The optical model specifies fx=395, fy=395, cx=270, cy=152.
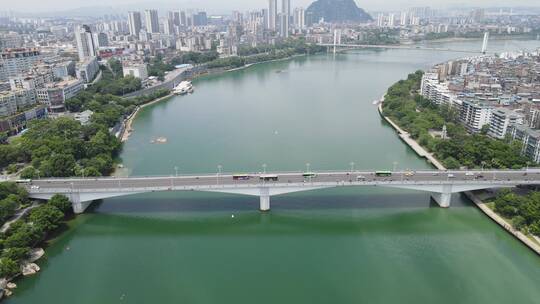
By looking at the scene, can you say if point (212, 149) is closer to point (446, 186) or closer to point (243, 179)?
point (243, 179)

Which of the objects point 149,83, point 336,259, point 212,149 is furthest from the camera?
point 149,83

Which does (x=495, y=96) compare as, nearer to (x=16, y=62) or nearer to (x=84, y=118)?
(x=84, y=118)

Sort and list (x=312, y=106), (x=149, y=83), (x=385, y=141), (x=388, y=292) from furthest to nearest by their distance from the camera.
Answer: (x=149, y=83)
(x=312, y=106)
(x=385, y=141)
(x=388, y=292)

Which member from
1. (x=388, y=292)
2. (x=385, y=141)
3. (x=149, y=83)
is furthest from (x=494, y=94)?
(x=149, y=83)

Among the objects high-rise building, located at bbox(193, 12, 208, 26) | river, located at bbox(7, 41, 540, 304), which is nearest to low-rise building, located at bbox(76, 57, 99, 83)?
river, located at bbox(7, 41, 540, 304)

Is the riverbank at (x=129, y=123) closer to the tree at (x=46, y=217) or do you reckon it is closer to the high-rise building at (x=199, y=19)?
the tree at (x=46, y=217)

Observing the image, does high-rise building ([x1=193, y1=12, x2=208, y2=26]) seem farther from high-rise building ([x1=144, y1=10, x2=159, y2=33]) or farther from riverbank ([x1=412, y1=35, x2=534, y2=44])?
riverbank ([x1=412, y1=35, x2=534, y2=44])
